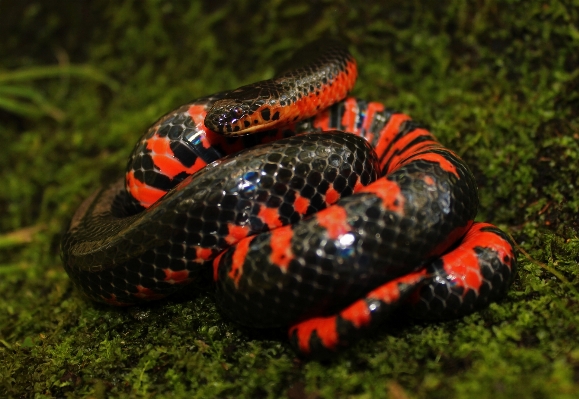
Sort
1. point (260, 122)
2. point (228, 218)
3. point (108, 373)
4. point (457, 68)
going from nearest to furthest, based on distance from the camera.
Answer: point (228, 218) < point (108, 373) < point (260, 122) < point (457, 68)

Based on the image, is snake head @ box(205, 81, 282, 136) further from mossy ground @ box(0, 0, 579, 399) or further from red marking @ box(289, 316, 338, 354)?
red marking @ box(289, 316, 338, 354)

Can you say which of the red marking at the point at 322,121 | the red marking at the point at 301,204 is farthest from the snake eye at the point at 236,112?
the red marking at the point at 322,121

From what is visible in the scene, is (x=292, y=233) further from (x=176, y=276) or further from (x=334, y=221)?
(x=176, y=276)

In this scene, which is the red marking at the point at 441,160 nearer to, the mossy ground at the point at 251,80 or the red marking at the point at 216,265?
the mossy ground at the point at 251,80

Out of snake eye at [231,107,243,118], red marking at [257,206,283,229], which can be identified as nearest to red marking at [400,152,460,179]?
red marking at [257,206,283,229]

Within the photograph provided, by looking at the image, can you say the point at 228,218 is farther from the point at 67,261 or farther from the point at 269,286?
the point at 67,261

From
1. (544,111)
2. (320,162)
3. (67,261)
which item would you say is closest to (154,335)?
(67,261)
